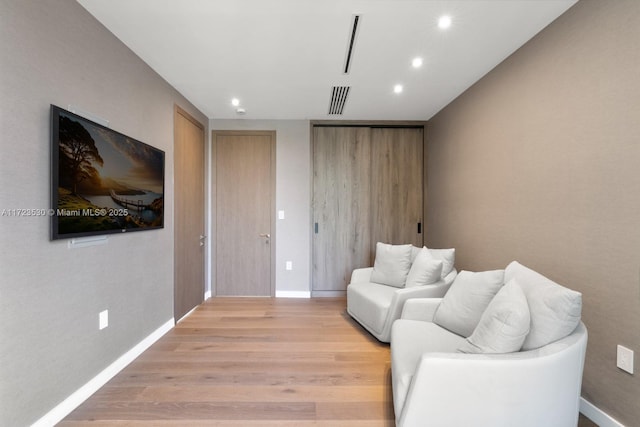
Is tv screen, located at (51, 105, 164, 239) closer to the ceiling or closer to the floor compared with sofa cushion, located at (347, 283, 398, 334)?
closer to the ceiling

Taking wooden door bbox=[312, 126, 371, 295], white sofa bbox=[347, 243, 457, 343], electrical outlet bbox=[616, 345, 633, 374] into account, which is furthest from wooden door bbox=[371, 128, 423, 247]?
electrical outlet bbox=[616, 345, 633, 374]

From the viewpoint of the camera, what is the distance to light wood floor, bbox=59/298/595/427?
162cm

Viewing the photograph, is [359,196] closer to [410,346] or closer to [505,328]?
[410,346]

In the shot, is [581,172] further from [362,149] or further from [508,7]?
[362,149]

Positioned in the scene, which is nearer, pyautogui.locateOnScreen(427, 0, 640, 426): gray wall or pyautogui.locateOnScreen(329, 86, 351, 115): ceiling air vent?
pyautogui.locateOnScreen(427, 0, 640, 426): gray wall

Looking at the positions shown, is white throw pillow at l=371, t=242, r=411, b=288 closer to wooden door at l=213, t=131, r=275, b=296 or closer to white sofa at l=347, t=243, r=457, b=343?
white sofa at l=347, t=243, r=457, b=343

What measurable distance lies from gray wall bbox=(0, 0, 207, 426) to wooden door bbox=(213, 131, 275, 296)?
62.3 inches

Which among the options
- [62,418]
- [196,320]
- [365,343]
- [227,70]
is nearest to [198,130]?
[227,70]

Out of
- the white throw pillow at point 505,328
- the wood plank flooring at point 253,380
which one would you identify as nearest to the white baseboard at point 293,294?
the wood plank flooring at point 253,380

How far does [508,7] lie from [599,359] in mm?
2167

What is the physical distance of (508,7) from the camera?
1.69m

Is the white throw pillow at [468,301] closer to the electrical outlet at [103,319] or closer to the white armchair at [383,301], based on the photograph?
the white armchair at [383,301]

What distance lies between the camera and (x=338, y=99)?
310cm

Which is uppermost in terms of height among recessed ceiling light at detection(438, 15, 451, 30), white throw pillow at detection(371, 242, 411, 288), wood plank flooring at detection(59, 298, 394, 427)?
recessed ceiling light at detection(438, 15, 451, 30)
